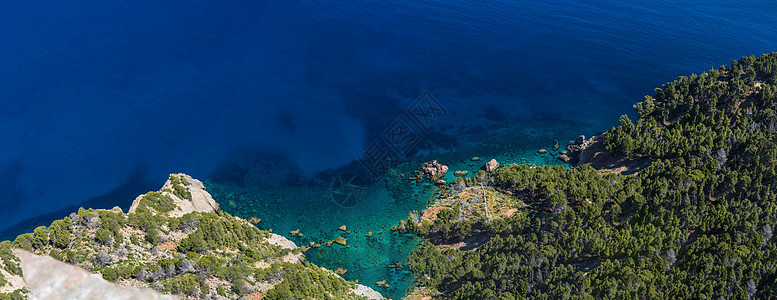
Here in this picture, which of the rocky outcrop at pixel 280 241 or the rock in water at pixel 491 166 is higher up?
the rock in water at pixel 491 166

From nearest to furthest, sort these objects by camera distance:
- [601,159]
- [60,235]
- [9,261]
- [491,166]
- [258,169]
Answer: [9,261] < [60,235] < [601,159] < [491,166] < [258,169]

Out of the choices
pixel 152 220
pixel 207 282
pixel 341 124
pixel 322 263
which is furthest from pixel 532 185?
pixel 152 220

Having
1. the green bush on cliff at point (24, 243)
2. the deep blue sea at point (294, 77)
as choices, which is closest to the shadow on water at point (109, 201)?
the deep blue sea at point (294, 77)

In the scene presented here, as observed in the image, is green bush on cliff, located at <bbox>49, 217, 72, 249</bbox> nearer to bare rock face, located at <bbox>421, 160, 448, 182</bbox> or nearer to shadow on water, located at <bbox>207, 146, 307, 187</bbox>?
shadow on water, located at <bbox>207, 146, 307, 187</bbox>

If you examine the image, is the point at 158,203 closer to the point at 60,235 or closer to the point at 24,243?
the point at 60,235

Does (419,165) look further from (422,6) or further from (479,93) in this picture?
(422,6)

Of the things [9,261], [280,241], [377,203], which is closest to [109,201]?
[280,241]

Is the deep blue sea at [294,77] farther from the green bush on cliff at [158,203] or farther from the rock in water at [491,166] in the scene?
the green bush on cliff at [158,203]
